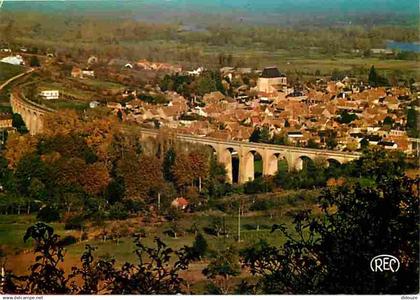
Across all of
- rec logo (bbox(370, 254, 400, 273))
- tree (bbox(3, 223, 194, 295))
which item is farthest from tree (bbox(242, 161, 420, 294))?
tree (bbox(3, 223, 194, 295))

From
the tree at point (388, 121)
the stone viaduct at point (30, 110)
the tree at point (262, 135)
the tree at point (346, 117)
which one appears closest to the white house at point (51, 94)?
the stone viaduct at point (30, 110)

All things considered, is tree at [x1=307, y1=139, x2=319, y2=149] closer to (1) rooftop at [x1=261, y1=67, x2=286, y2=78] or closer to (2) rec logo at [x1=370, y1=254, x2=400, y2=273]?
(1) rooftop at [x1=261, y1=67, x2=286, y2=78]

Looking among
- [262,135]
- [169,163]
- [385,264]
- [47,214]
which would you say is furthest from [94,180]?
[385,264]

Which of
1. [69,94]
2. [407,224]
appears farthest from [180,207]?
[407,224]

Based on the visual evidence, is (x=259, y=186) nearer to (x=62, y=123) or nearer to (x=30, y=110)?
(x=62, y=123)

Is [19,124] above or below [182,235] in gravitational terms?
above

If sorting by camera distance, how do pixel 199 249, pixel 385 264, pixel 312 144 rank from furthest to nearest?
1. pixel 312 144
2. pixel 199 249
3. pixel 385 264

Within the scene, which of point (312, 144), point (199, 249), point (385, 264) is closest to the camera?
point (385, 264)
